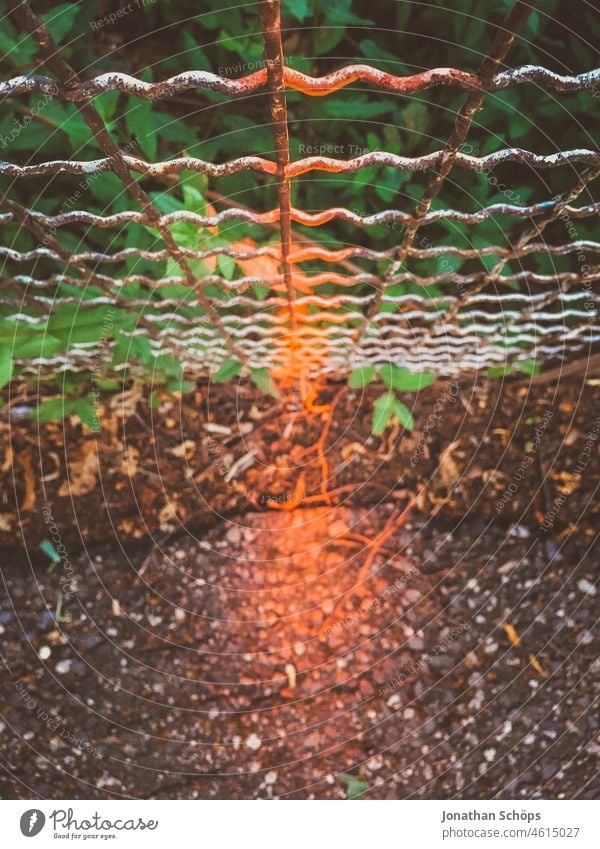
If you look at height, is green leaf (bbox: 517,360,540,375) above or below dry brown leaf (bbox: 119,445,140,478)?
above

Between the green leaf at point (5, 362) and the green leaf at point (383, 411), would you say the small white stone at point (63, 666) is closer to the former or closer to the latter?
the green leaf at point (5, 362)

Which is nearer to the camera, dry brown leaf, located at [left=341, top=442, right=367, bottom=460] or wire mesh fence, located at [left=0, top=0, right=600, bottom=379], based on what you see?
wire mesh fence, located at [left=0, top=0, right=600, bottom=379]

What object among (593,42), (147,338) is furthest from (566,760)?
(593,42)

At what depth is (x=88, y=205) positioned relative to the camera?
1029mm

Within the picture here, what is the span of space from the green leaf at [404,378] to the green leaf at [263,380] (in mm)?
211

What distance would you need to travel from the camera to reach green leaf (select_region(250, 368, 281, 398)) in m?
1.20

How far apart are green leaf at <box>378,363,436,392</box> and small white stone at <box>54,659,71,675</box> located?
2.58 feet

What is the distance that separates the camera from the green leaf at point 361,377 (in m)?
1.18

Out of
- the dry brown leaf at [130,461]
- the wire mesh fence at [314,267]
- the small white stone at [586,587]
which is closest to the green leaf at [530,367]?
the wire mesh fence at [314,267]

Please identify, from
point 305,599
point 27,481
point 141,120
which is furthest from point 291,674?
point 141,120
